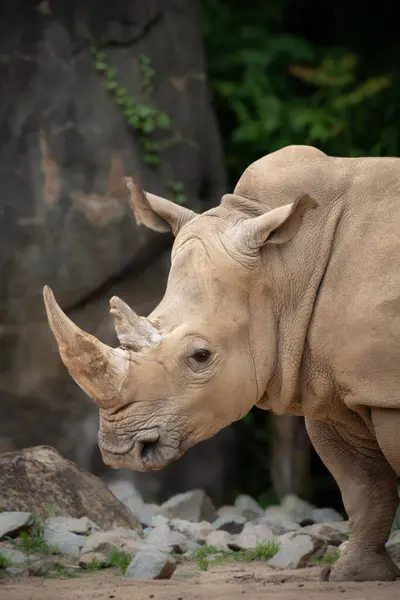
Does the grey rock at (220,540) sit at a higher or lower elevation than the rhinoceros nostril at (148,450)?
lower

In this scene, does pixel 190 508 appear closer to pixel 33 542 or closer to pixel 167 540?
pixel 167 540

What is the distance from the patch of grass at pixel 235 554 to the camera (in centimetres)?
793

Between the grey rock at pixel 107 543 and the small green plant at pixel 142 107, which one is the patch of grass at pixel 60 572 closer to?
the grey rock at pixel 107 543

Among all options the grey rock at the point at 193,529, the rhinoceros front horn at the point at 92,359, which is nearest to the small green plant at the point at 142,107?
the grey rock at the point at 193,529

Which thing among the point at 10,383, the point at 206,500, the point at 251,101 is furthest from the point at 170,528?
the point at 251,101

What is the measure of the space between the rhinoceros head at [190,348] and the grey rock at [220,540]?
102 inches

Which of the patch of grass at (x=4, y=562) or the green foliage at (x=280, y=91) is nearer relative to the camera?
the patch of grass at (x=4, y=562)

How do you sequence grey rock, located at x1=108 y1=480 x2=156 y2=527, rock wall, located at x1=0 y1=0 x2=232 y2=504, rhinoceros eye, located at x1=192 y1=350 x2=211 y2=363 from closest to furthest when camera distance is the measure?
rhinoceros eye, located at x1=192 y1=350 x2=211 y2=363, grey rock, located at x1=108 y1=480 x2=156 y2=527, rock wall, located at x1=0 y1=0 x2=232 y2=504

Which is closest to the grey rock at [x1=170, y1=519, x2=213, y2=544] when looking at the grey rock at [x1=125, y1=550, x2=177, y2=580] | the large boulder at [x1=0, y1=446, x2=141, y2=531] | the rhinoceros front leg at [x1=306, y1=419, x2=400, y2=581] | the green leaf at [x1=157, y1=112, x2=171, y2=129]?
the large boulder at [x1=0, y1=446, x2=141, y2=531]

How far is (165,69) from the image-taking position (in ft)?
36.5

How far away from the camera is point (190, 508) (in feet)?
33.2

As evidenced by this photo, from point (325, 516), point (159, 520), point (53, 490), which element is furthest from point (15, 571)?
point (325, 516)

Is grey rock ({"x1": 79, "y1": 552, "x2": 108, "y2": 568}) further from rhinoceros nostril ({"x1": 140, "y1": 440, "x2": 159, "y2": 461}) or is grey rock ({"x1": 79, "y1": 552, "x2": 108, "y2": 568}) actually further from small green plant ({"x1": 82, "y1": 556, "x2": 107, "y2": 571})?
rhinoceros nostril ({"x1": 140, "y1": 440, "x2": 159, "y2": 461})

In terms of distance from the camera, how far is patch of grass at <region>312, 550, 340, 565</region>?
758 cm
